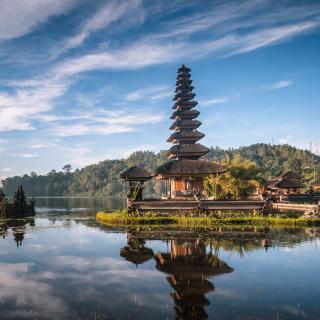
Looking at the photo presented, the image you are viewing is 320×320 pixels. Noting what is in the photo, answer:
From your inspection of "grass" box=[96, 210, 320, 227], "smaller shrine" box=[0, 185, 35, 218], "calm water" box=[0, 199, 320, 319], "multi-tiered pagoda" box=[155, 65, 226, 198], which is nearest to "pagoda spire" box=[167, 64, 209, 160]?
"multi-tiered pagoda" box=[155, 65, 226, 198]

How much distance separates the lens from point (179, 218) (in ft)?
109

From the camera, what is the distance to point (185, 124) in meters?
53.5

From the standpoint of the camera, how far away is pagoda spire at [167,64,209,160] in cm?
5103

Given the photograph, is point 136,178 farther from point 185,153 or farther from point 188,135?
point 188,135

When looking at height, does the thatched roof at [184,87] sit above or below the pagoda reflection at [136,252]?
above

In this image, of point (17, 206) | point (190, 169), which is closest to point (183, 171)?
point (190, 169)

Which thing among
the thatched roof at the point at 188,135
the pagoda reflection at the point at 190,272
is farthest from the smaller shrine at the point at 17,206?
the pagoda reflection at the point at 190,272

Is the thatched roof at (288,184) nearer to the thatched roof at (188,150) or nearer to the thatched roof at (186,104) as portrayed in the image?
the thatched roof at (188,150)

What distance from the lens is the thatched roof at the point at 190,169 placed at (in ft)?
147

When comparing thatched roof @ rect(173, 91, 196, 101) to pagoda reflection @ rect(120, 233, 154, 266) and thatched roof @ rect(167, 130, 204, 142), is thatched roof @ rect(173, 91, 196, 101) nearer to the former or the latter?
thatched roof @ rect(167, 130, 204, 142)

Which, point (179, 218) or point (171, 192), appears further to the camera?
point (171, 192)

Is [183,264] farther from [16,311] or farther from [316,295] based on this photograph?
[16,311]

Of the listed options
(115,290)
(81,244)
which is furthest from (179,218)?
(115,290)

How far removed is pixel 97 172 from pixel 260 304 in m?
185
